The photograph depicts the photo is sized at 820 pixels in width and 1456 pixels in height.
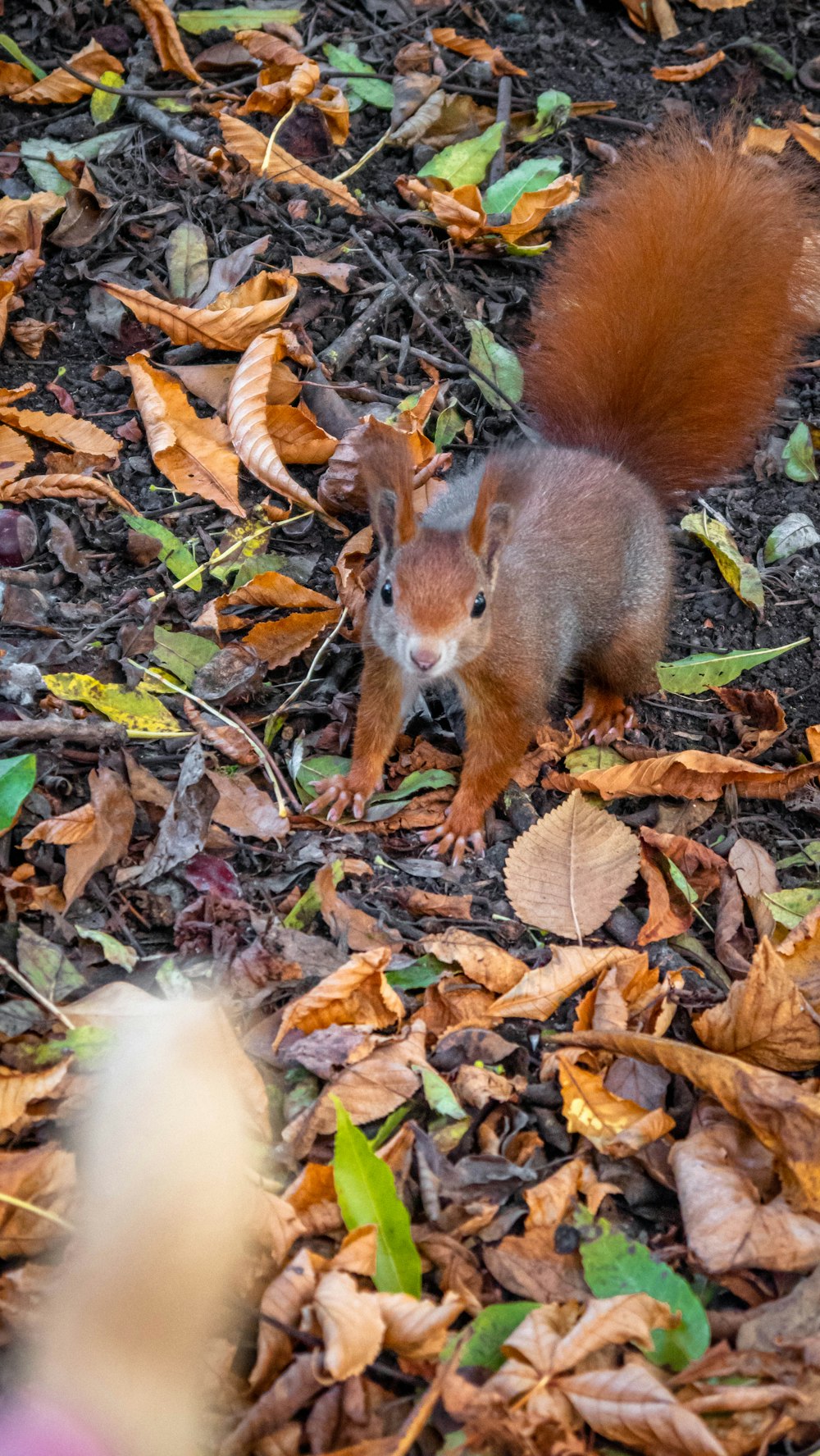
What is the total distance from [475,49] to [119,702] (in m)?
2.76

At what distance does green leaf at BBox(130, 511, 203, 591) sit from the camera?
3.06 metres

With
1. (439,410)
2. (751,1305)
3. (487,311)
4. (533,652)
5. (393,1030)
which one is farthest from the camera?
(487,311)

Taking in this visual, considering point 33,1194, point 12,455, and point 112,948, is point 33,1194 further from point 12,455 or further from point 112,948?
point 12,455

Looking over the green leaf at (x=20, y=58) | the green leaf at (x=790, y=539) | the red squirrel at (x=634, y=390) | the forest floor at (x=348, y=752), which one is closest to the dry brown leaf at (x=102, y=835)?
the forest floor at (x=348, y=752)

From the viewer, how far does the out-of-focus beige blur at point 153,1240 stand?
5.52ft

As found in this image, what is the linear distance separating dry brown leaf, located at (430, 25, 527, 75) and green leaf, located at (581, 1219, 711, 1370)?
3.68m

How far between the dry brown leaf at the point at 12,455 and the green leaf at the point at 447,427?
3.56 feet

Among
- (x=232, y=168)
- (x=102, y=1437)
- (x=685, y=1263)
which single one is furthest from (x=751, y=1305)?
(x=232, y=168)

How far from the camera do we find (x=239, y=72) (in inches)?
155

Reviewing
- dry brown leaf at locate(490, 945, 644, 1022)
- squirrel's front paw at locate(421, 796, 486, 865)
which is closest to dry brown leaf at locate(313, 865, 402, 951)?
dry brown leaf at locate(490, 945, 644, 1022)

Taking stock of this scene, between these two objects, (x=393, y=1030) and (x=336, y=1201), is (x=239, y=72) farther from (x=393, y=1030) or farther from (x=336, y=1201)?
(x=336, y=1201)

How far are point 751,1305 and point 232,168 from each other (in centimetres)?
325

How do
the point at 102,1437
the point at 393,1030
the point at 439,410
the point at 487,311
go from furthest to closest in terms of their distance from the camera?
the point at 487,311
the point at 439,410
the point at 393,1030
the point at 102,1437

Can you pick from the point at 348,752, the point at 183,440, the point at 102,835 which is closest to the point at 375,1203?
the point at 102,835
